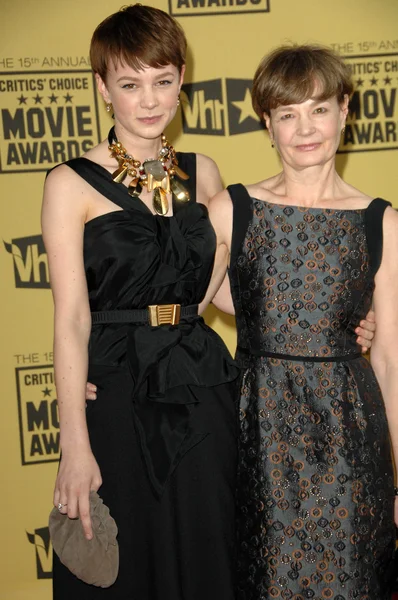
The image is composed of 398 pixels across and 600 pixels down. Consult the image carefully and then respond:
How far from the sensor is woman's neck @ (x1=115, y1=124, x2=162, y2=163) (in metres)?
2.19

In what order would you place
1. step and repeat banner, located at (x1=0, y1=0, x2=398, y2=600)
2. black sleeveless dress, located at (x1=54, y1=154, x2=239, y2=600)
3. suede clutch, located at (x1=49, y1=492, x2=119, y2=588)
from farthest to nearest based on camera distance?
1. step and repeat banner, located at (x1=0, y1=0, x2=398, y2=600)
2. black sleeveless dress, located at (x1=54, y1=154, x2=239, y2=600)
3. suede clutch, located at (x1=49, y1=492, x2=119, y2=588)

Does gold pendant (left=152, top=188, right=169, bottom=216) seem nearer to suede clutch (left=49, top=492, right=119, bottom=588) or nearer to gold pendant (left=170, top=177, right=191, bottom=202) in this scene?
gold pendant (left=170, top=177, right=191, bottom=202)

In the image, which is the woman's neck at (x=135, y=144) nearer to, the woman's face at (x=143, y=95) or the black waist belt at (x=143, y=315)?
the woman's face at (x=143, y=95)

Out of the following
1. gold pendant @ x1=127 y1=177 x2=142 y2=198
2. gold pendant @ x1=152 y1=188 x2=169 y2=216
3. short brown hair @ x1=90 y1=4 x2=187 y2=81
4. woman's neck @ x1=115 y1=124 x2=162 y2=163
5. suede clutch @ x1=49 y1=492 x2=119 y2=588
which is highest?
short brown hair @ x1=90 y1=4 x2=187 y2=81

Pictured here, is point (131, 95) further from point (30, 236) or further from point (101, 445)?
point (30, 236)

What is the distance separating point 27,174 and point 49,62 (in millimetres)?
454

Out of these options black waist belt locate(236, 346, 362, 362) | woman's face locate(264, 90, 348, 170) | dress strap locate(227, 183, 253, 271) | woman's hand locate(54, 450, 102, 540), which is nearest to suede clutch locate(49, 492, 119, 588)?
woman's hand locate(54, 450, 102, 540)

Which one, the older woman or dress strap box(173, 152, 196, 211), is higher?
dress strap box(173, 152, 196, 211)

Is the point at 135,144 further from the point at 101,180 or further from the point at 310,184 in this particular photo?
the point at 310,184

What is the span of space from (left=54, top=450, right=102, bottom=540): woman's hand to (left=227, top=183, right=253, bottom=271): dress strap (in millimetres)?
596

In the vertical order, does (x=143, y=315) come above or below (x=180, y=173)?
below

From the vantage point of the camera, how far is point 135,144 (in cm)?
219

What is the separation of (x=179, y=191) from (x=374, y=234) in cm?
51

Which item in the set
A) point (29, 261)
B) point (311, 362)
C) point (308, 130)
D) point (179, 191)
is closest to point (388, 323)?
point (311, 362)
